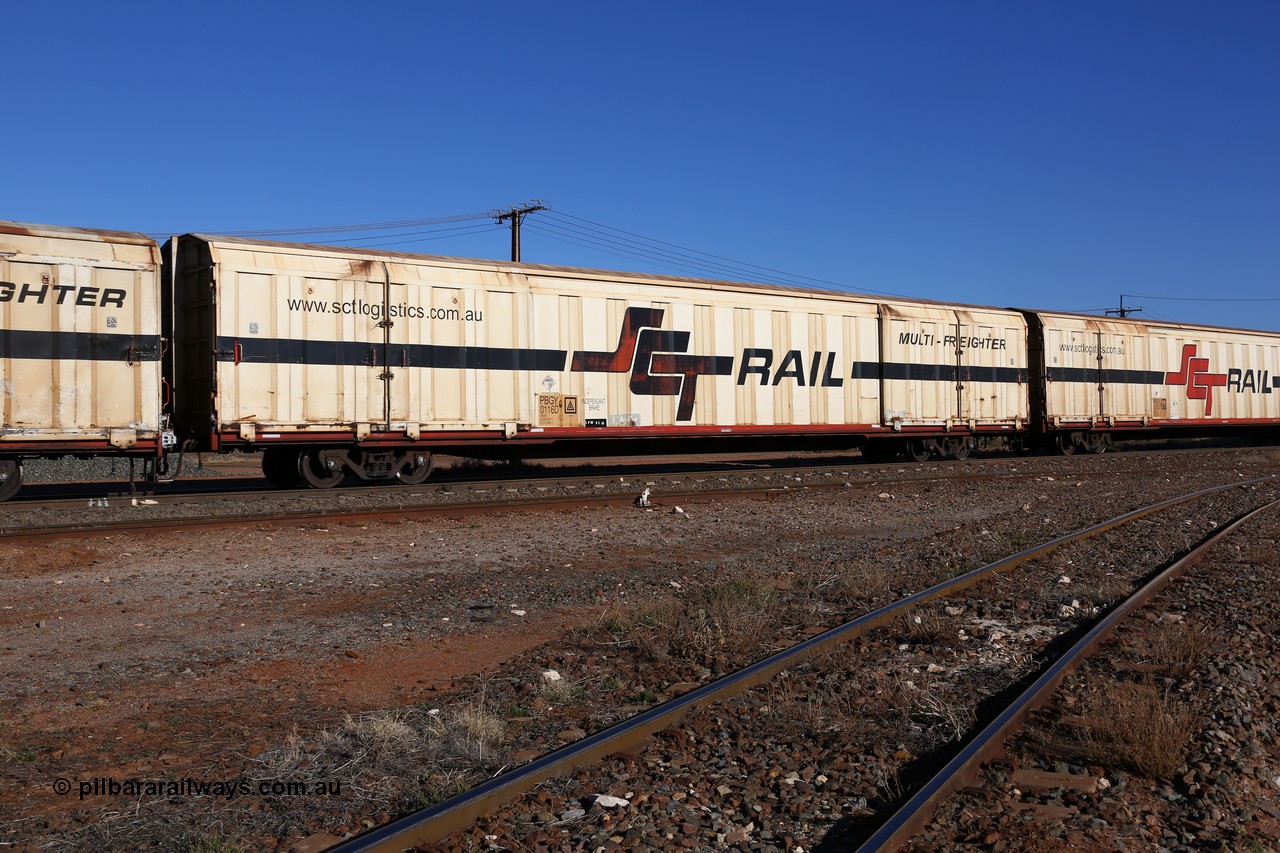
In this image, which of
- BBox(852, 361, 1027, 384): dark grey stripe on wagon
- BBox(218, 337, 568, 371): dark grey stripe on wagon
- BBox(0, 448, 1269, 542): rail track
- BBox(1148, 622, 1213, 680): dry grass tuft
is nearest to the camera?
BBox(1148, 622, 1213, 680): dry grass tuft

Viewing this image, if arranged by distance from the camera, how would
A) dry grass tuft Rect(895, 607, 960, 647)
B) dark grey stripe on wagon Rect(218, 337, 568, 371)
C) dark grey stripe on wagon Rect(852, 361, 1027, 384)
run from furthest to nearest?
dark grey stripe on wagon Rect(852, 361, 1027, 384)
dark grey stripe on wagon Rect(218, 337, 568, 371)
dry grass tuft Rect(895, 607, 960, 647)

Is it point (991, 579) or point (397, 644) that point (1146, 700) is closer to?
point (991, 579)

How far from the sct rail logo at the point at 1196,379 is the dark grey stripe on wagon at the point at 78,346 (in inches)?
1004

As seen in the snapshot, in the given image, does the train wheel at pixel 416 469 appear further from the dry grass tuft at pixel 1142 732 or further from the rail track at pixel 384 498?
the dry grass tuft at pixel 1142 732

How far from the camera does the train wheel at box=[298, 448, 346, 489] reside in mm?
14852

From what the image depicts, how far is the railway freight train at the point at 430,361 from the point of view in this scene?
1248 cm

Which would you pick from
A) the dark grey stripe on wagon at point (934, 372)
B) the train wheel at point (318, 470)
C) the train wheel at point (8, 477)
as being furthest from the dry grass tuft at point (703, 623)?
the dark grey stripe on wagon at point (934, 372)

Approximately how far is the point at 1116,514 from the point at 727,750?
10.9 metres

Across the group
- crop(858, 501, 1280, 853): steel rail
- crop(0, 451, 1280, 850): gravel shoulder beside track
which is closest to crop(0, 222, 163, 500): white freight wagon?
crop(0, 451, 1280, 850): gravel shoulder beside track

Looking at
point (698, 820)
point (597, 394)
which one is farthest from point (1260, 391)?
point (698, 820)

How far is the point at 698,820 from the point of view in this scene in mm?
3592

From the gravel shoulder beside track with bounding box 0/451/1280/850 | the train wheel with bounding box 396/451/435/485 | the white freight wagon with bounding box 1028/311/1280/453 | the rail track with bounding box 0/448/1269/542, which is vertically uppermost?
the white freight wagon with bounding box 1028/311/1280/453

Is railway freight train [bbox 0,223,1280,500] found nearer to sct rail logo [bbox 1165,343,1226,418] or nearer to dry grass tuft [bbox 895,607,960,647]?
sct rail logo [bbox 1165,343,1226,418]

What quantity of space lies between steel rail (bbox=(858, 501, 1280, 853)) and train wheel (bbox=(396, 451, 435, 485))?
11.3 m
